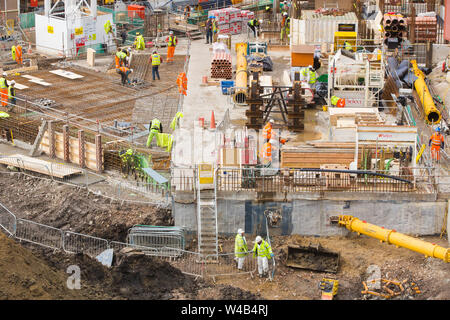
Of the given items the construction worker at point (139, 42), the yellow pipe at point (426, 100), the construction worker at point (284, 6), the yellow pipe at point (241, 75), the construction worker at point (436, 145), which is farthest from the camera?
the construction worker at point (284, 6)

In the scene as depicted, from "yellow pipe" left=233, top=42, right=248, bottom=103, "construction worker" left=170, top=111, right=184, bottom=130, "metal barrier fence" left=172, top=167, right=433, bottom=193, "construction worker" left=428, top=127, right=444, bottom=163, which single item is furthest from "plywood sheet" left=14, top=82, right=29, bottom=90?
"construction worker" left=428, top=127, right=444, bottom=163

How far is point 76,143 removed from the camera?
4047 centimetres

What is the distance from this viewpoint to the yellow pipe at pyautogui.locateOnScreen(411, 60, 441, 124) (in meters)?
41.2

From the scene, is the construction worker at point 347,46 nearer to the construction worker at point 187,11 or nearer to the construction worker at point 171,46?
the construction worker at point 171,46

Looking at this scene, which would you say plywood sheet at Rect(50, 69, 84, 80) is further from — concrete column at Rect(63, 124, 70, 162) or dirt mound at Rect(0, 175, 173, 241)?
dirt mound at Rect(0, 175, 173, 241)

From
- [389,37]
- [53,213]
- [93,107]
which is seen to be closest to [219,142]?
[53,213]

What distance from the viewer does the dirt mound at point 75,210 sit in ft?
117

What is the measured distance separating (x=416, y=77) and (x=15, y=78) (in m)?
22.0

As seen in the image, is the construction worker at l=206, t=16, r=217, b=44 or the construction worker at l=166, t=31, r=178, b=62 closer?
the construction worker at l=166, t=31, r=178, b=62

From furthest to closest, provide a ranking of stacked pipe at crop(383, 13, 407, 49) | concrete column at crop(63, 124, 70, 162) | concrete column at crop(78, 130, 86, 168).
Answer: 1. stacked pipe at crop(383, 13, 407, 49)
2. concrete column at crop(63, 124, 70, 162)
3. concrete column at crop(78, 130, 86, 168)

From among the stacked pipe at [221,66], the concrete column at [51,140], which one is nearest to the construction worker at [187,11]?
the stacked pipe at [221,66]

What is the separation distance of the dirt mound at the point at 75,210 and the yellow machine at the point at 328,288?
7092 mm

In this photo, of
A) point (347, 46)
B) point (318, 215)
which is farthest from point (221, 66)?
point (318, 215)

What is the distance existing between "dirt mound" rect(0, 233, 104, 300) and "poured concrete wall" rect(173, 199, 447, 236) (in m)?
6.17
